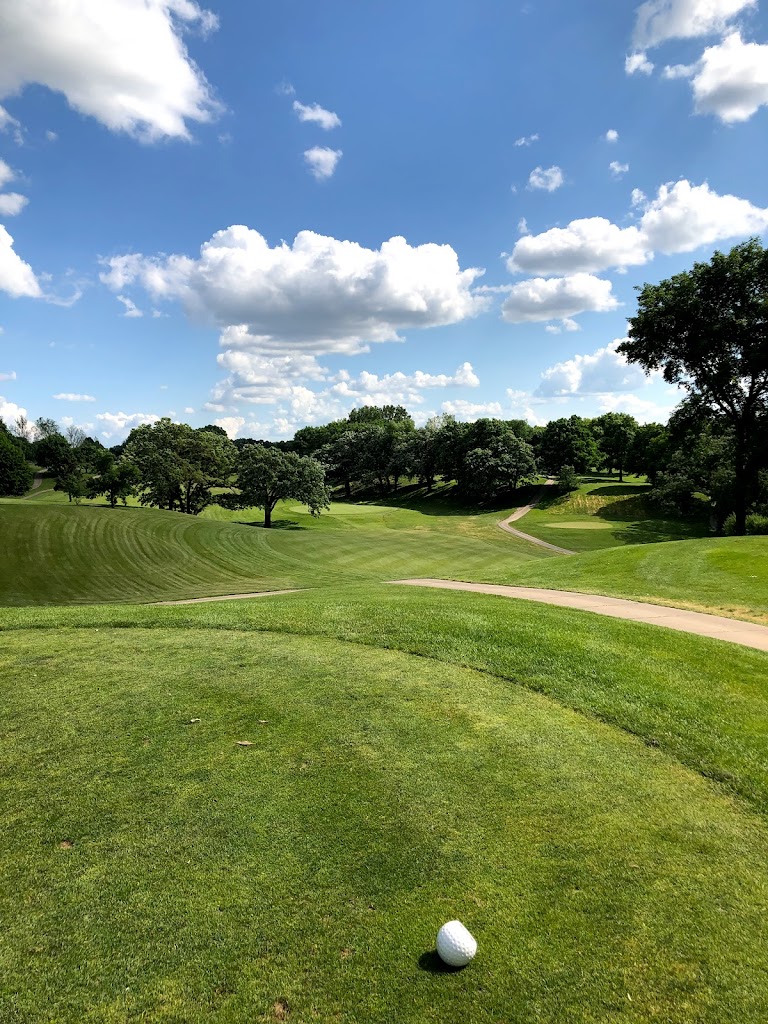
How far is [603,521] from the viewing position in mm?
59719

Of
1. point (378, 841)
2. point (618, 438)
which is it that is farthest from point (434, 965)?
point (618, 438)

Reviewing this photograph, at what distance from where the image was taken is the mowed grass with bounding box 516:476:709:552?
4950 centimetres

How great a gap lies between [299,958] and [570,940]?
1927mm

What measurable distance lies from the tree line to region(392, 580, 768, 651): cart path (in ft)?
79.2

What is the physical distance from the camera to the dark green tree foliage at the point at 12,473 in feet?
275

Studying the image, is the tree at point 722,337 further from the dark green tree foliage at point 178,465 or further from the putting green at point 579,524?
the dark green tree foliage at point 178,465

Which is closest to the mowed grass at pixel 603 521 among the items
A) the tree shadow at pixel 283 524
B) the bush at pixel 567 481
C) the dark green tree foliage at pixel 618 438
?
the bush at pixel 567 481

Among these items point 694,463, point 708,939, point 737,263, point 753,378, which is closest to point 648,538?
point 694,463

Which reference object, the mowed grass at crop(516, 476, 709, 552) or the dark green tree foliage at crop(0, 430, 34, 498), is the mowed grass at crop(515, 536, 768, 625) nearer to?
the mowed grass at crop(516, 476, 709, 552)

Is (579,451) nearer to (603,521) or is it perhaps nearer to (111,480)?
→ (603,521)

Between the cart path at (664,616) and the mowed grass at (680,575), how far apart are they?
33.6 inches

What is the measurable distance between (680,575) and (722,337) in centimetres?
2198

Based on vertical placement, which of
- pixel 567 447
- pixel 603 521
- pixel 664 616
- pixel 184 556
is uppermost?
pixel 567 447

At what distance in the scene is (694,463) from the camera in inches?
2035
